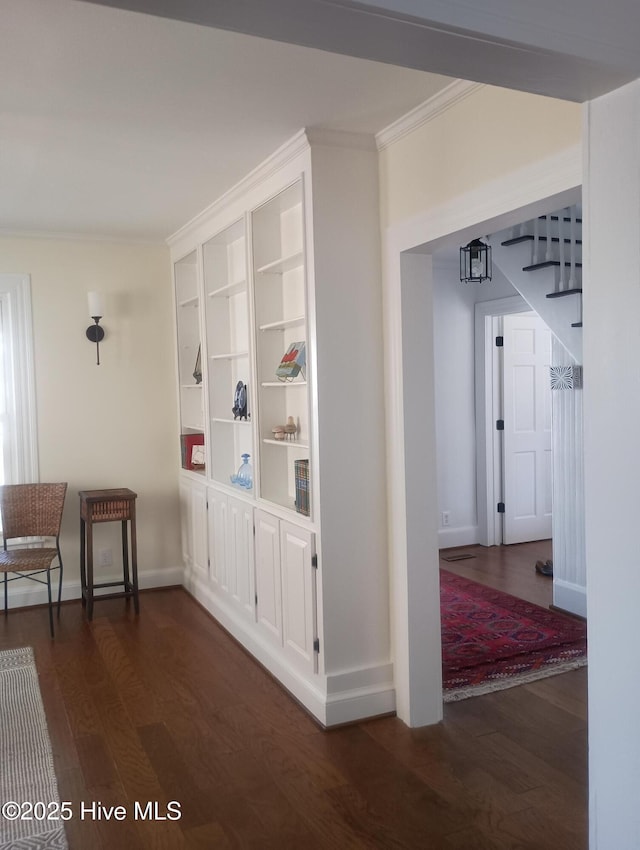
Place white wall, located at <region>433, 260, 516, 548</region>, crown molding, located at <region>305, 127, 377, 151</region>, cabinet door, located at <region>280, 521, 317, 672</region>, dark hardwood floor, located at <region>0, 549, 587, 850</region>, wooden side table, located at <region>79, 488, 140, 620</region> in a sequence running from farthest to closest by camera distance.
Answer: white wall, located at <region>433, 260, 516, 548</region>
wooden side table, located at <region>79, 488, 140, 620</region>
cabinet door, located at <region>280, 521, 317, 672</region>
crown molding, located at <region>305, 127, 377, 151</region>
dark hardwood floor, located at <region>0, 549, 587, 850</region>

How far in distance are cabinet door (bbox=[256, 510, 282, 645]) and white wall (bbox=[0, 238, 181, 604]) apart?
174 cm

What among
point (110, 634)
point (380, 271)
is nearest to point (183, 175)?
point (380, 271)

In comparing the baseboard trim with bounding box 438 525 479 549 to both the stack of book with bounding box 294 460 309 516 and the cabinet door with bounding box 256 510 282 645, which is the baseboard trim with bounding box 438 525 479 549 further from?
the stack of book with bounding box 294 460 309 516

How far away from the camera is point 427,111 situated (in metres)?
2.83

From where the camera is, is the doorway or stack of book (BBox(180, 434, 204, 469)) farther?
the doorway

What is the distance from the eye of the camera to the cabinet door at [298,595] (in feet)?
10.8

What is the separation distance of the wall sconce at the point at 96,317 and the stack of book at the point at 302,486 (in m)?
2.28

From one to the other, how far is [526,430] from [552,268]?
2.46m

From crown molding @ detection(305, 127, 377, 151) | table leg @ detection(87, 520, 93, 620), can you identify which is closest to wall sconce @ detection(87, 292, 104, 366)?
table leg @ detection(87, 520, 93, 620)

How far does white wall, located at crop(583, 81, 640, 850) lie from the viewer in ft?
5.07

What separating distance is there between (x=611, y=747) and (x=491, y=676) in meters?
2.10

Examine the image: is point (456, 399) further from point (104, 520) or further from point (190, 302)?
point (104, 520)

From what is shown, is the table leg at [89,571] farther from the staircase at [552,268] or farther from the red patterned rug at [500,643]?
the staircase at [552,268]

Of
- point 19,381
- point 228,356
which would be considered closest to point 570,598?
point 228,356
